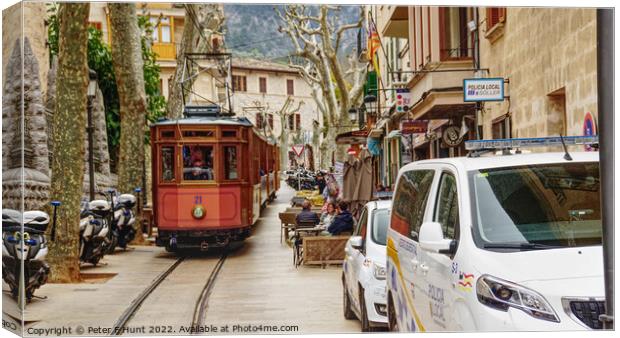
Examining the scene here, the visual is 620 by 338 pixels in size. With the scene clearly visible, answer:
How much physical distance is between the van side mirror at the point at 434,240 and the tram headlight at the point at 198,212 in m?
11.0

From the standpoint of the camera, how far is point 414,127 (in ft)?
51.2

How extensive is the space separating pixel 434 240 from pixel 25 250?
18.1 ft

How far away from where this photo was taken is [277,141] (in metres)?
16.5

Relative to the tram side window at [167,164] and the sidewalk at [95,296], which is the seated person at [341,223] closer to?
the sidewalk at [95,296]

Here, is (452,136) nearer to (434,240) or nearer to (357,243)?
(357,243)

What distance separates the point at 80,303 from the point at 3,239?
125 centimetres

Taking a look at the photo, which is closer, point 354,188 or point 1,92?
point 1,92

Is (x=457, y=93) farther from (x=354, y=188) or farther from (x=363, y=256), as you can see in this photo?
(x=363, y=256)

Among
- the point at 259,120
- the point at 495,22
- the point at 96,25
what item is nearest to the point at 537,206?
the point at 495,22

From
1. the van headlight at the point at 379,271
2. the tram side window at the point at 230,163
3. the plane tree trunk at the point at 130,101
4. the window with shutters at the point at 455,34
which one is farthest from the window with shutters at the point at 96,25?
the van headlight at the point at 379,271

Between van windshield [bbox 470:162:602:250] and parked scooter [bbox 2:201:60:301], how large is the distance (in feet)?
15.5

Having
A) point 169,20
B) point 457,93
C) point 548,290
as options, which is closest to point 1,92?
point 548,290

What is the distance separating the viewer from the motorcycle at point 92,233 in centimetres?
1395

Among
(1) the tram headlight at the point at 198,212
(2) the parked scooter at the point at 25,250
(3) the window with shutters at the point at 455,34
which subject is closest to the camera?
(2) the parked scooter at the point at 25,250
